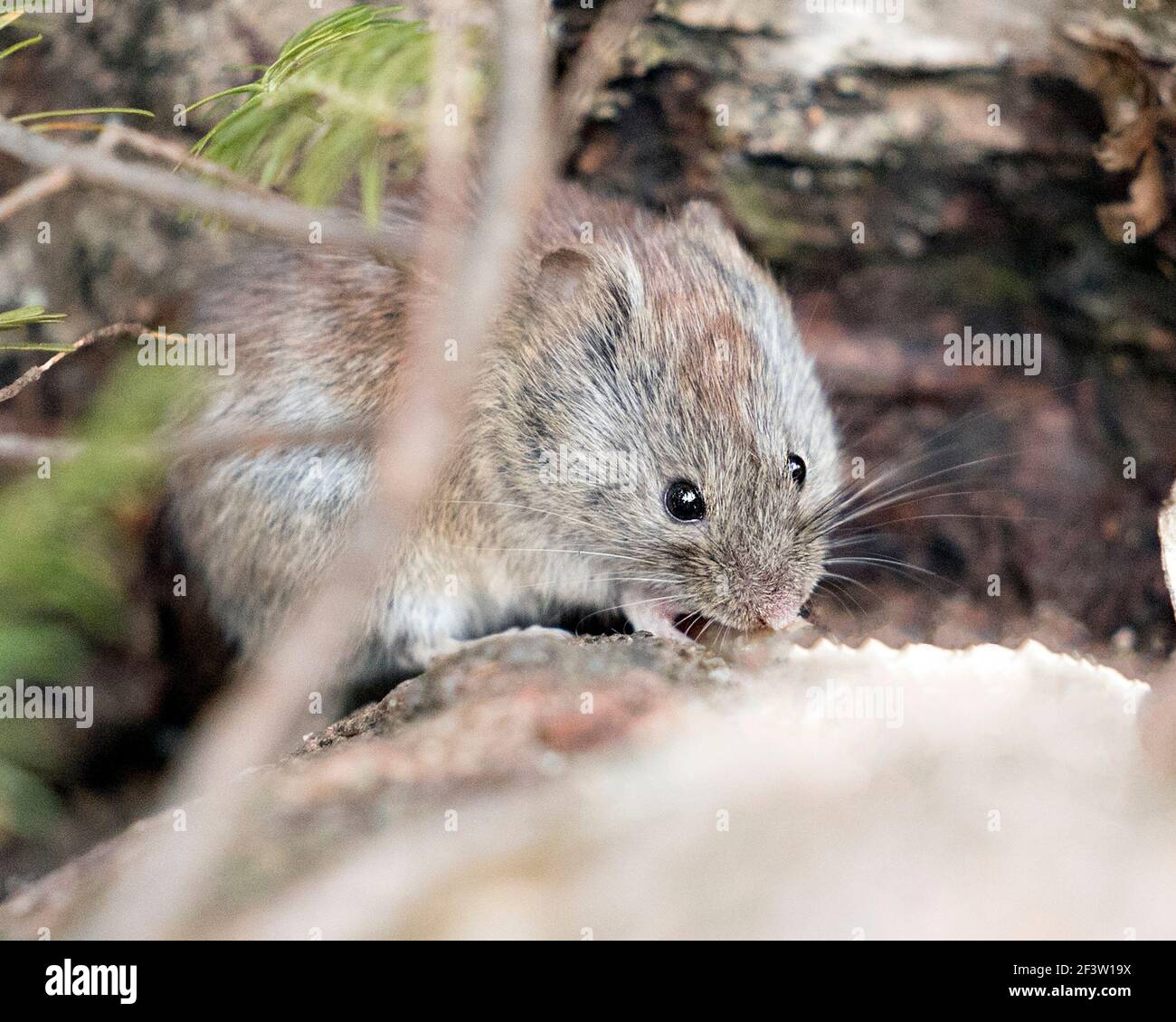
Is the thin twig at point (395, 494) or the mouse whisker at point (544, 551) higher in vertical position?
the thin twig at point (395, 494)

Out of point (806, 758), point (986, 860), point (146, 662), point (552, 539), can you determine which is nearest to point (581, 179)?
point (552, 539)

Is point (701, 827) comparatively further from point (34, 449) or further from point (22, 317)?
point (34, 449)

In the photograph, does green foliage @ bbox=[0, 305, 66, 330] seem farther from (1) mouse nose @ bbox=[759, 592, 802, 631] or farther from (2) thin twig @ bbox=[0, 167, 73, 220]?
(1) mouse nose @ bbox=[759, 592, 802, 631]

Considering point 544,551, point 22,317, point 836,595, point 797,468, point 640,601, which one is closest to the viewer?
point 22,317

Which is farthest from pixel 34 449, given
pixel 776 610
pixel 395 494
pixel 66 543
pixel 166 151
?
pixel 776 610

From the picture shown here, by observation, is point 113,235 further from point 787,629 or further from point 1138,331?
point 1138,331

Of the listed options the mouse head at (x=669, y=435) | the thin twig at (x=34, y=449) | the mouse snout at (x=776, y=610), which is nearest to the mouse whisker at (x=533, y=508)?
the mouse head at (x=669, y=435)

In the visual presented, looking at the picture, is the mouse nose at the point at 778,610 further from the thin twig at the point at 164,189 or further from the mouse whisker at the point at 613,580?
the thin twig at the point at 164,189
